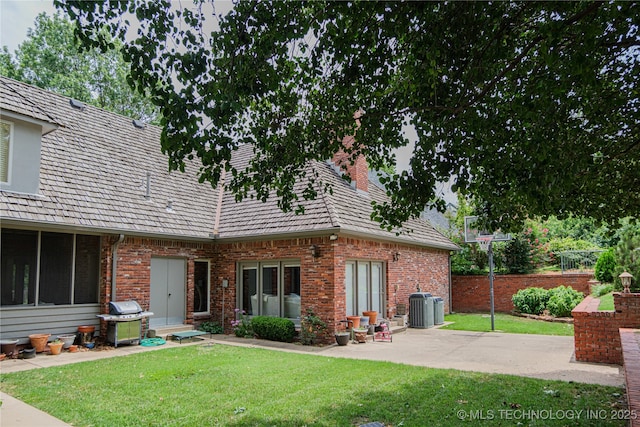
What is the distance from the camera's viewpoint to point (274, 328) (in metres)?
12.2

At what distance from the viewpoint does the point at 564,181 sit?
182 inches

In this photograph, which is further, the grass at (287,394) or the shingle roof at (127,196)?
the shingle roof at (127,196)

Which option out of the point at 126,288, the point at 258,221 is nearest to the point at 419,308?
the point at 258,221

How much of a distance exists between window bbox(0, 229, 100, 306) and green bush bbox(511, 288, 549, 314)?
15468 mm

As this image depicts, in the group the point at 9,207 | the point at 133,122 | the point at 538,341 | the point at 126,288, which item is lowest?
the point at 538,341

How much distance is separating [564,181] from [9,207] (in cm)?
1077

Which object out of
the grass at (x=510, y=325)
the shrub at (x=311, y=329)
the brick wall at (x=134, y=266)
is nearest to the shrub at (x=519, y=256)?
the grass at (x=510, y=325)

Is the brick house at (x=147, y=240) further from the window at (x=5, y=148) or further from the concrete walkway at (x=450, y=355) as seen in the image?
the concrete walkway at (x=450, y=355)

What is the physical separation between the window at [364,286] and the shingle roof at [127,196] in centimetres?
110

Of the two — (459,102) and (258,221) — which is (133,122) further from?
(459,102)

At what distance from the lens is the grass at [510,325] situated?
13687 mm

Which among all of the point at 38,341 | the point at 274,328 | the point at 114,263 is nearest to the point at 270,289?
the point at 274,328

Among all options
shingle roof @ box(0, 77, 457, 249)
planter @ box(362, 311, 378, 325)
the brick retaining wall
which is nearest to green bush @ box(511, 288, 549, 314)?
shingle roof @ box(0, 77, 457, 249)

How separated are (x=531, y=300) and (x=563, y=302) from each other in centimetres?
158
